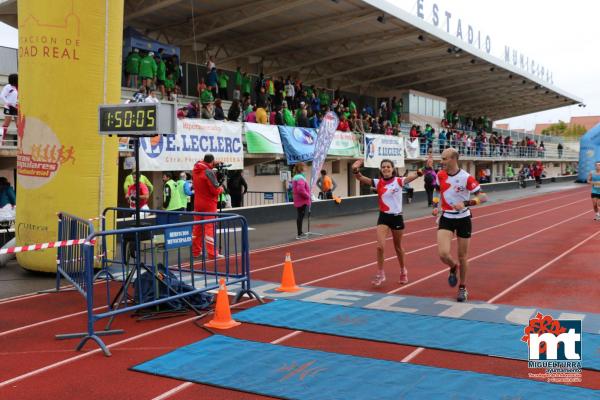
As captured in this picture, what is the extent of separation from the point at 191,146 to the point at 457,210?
11.8 meters

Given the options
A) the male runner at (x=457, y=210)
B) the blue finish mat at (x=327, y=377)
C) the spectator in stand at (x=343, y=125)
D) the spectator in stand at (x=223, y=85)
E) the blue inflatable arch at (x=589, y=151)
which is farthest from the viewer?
the blue inflatable arch at (x=589, y=151)

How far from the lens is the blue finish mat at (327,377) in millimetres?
4715

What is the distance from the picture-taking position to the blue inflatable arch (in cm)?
4941

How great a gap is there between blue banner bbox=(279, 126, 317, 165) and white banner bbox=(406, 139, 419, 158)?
10528mm

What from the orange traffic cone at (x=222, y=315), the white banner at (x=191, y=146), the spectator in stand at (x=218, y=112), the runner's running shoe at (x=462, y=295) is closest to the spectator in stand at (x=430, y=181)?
the white banner at (x=191, y=146)

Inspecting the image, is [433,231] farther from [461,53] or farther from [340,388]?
[461,53]

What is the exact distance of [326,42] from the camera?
30.0m

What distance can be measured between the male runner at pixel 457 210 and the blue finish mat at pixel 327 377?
9.43 feet

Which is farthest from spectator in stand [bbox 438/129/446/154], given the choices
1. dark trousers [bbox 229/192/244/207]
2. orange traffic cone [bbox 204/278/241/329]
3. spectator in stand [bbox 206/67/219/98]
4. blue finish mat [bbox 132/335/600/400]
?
blue finish mat [bbox 132/335/600/400]

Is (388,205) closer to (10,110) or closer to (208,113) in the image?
(10,110)

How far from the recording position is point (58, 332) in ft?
22.3

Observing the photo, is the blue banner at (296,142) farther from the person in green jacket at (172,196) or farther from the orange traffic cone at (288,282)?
the orange traffic cone at (288,282)

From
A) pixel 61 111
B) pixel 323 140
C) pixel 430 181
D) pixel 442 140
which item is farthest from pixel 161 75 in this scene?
pixel 442 140

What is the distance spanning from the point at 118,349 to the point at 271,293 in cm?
296
